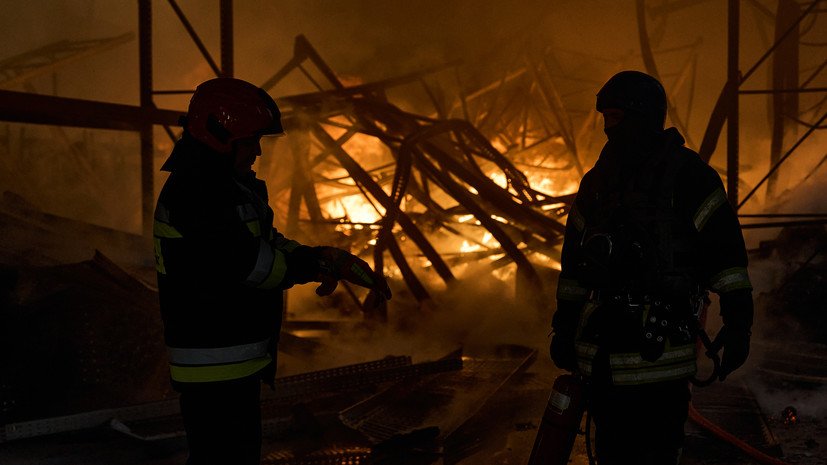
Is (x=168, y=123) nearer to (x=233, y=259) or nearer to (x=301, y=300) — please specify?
(x=301, y=300)

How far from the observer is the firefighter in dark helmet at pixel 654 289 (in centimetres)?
223

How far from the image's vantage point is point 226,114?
7.36ft

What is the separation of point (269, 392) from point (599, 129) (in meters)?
9.73

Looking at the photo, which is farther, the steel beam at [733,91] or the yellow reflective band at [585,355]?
the steel beam at [733,91]

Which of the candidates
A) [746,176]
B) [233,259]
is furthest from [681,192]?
[746,176]

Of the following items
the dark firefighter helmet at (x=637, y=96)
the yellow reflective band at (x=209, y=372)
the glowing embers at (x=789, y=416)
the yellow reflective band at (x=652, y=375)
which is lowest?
the glowing embers at (x=789, y=416)

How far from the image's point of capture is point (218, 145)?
2230 mm

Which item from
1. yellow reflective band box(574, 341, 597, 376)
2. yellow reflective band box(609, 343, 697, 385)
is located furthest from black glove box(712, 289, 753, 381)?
yellow reflective band box(574, 341, 597, 376)

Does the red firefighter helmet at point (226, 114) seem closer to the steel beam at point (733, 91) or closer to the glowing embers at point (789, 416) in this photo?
the glowing embers at point (789, 416)

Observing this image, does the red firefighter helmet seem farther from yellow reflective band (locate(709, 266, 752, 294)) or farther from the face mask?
yellow reflective band (locate(709, 266, 752, 294))

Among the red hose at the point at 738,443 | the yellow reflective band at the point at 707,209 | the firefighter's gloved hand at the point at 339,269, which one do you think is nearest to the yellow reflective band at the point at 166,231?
the firefighter's gloved hand at the point at 339,269

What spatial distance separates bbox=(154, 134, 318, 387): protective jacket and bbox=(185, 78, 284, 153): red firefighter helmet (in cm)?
5

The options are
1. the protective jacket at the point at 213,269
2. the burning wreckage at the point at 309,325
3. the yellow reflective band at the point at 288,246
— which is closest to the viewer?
the protective jacket at the point at 213,269

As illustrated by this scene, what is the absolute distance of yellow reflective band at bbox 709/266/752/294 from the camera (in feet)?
7.34
